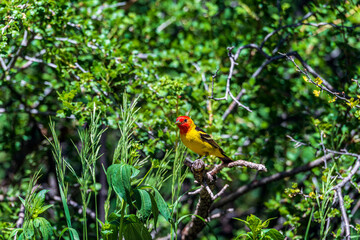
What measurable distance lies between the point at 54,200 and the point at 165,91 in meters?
1.68

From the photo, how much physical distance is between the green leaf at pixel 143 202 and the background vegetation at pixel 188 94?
15.3 inches

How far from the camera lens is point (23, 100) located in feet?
14.4

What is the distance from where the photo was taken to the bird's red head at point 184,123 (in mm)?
3279

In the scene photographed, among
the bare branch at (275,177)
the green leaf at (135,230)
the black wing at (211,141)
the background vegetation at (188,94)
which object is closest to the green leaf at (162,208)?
the green leaf at (135,230)

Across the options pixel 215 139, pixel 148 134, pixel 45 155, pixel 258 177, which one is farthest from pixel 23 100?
pixel 258 177

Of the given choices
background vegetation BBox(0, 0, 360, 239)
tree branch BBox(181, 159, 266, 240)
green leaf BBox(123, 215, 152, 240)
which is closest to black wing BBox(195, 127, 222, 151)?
background vegetation BBox(0, 0, 360, 239)

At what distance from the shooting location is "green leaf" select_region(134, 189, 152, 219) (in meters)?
2.01

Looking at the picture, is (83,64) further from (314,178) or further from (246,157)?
(314,178)

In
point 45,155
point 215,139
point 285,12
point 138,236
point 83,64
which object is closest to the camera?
point 138,236

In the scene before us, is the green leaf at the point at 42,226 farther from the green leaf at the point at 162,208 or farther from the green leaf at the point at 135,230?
the green leaf at the point at 162,208

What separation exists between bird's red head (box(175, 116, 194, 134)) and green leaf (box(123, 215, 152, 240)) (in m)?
1.21

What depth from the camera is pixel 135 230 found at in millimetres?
2178

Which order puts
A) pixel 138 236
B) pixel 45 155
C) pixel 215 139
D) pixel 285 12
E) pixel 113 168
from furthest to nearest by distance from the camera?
pixel 45 155, pixel 285 12, pixel 215 139, pixel 138 236, pixel 113 168

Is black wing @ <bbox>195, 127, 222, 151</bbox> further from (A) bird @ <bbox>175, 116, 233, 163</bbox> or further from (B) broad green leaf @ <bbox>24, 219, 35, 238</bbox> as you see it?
(B) broad green leaf @ <bbox>24, 219, 35, 238</bbox>
